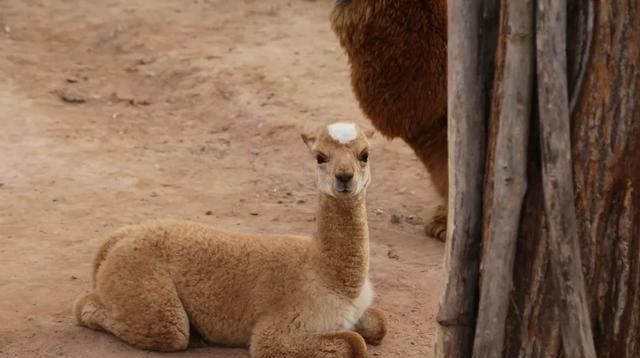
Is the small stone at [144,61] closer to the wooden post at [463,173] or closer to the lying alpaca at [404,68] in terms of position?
the lying alpaca at [404,68]

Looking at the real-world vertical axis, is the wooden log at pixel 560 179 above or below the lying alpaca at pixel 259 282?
above

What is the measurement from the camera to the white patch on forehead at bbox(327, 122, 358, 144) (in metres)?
5.46

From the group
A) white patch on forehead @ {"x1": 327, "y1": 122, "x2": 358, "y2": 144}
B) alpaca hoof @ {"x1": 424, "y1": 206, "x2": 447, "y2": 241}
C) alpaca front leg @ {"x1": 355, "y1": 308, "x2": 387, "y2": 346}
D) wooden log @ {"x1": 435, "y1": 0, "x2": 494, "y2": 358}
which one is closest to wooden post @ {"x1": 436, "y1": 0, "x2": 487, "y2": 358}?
wooden log @ {"x1": 435, "y1": 0, "x2": 494, "y2": 358}

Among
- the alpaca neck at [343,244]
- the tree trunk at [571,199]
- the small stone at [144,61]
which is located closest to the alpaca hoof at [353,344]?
the alpaca neck at [343,244]

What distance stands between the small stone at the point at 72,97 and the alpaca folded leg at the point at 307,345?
17.1ft

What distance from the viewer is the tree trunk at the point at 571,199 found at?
412cm

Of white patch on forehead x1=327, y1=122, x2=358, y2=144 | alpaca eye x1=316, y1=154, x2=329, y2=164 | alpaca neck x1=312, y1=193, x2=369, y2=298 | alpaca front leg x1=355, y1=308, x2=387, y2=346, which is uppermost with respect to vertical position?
white patch on forehead x1=327, y1=122, x2=358, y2=144

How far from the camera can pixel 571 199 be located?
4.19 metres

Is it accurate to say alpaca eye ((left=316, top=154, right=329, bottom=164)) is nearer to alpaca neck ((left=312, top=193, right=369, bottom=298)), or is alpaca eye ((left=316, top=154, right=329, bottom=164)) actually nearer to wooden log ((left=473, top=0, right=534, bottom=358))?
alpaca neck ((left=312, top=193, right=369, bottom=298))

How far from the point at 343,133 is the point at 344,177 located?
0.21 m

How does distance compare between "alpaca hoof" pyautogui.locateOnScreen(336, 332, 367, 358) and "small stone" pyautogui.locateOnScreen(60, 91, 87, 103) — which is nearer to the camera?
A: "alpaca hoof" pyautogui.locateOnScreen(336, 332, 367, 358)

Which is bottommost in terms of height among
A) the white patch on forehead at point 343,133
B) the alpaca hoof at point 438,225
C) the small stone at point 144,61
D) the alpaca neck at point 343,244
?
the alpaca hoof at point 438,225

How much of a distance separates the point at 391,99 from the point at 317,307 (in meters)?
2.25

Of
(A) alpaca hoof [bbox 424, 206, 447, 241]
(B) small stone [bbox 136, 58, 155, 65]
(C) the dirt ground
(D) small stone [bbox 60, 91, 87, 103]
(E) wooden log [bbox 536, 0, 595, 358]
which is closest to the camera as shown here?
(E) wooden log [bbox 536, 0, 595, 358]
